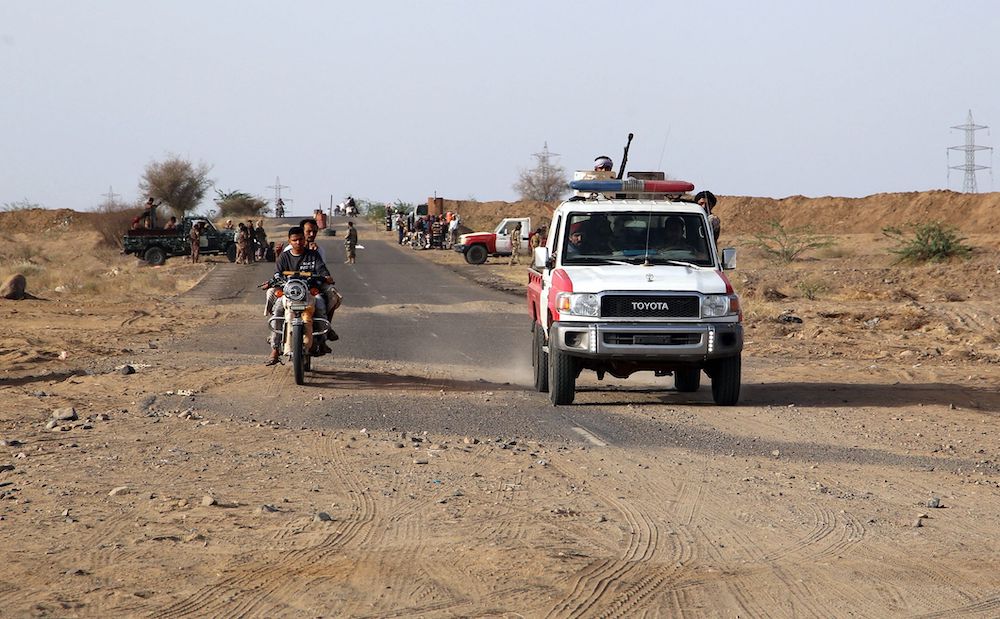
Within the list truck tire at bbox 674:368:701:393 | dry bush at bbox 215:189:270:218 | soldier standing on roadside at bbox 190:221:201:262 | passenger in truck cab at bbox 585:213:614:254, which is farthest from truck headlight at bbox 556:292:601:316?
dry bush at bbox 215:189:270:218

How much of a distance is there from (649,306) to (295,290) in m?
4.21

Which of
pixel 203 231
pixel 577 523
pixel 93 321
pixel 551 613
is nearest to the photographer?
pixel 551 613

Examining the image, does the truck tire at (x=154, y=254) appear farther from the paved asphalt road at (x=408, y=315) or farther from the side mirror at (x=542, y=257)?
the side mirror at (x=542, y=257)

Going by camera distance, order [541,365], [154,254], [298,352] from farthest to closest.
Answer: [154,254] → [298,352] → [541,365]

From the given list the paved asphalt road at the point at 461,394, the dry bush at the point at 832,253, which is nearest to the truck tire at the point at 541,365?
the paved asphalt road at the point at 461,394

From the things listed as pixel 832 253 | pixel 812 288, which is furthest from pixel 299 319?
pixel 832 253

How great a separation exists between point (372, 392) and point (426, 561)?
717 centimetres

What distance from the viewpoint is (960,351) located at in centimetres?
Answer: 1841

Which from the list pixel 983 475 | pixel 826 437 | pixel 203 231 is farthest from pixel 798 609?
pixel 203 231

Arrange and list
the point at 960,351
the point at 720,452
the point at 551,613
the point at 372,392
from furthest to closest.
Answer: the point at 960,351 < the point at 372,392 < the point at 720,452 < the point at 551,613

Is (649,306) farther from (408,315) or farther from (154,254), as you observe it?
(154,254)

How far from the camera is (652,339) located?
40.3 feet

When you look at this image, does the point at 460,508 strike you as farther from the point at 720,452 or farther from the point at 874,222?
the point at 874,222

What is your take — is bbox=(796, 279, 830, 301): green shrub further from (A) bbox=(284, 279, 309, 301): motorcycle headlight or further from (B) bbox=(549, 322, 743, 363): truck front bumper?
(B) bbox=(549, 322, 743, 363): truck front bumper
